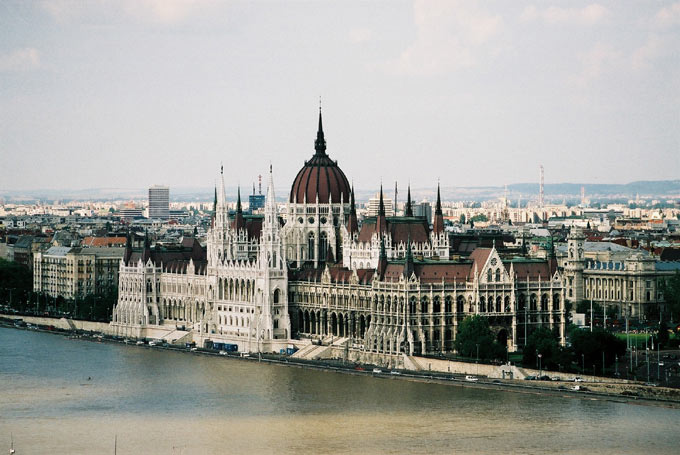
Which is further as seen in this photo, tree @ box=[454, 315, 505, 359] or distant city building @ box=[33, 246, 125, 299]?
distant city building @ box=[33, 246, 125, 299]

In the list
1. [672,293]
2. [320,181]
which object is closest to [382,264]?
[320,181]

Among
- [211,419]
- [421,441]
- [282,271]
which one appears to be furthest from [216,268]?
[421,441]

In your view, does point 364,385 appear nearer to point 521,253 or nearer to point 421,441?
point 421,441

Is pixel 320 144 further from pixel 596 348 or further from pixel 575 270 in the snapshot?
pixel 596 348

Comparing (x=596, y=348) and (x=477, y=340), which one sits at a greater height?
(x=477, y=340)

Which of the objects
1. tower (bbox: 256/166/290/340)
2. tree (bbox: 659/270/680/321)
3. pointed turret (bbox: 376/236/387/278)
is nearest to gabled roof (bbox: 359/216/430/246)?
tower (bbox: 256/166/290/340)

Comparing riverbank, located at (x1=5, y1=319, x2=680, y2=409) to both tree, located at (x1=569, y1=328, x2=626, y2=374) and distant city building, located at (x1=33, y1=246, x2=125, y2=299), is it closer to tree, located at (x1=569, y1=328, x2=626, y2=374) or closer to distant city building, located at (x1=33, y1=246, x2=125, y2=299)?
tree, located at (x1=569, y1=328, x2=626, y2=374)
